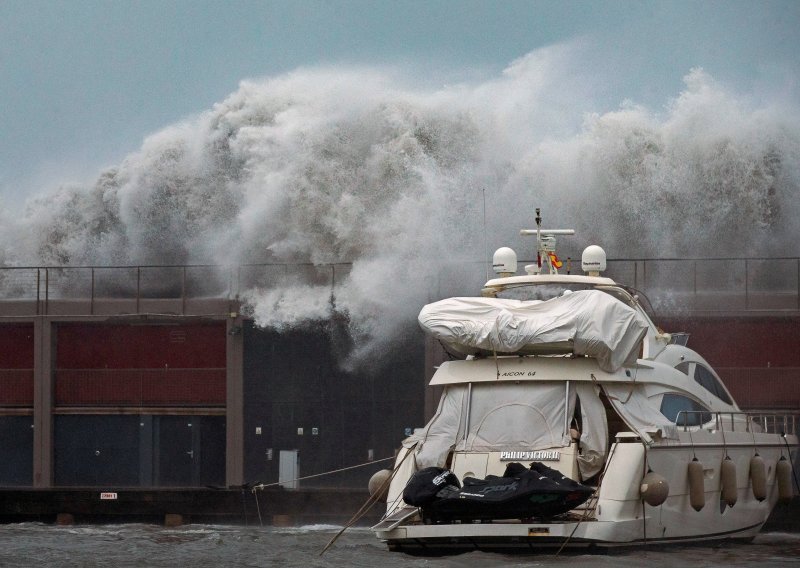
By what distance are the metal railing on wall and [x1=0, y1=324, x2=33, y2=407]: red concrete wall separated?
0.90 metres

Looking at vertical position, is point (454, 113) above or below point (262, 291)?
above

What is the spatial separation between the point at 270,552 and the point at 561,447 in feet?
16.6

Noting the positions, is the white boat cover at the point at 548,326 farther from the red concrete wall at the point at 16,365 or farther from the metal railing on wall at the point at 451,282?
the red concrete wall at the point at 16,365

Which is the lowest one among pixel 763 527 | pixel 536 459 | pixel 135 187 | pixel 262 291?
pixel 763 527

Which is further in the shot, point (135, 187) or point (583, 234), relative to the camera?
point (135, 187)

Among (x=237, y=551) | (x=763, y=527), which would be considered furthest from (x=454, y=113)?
(x=237, y=551)

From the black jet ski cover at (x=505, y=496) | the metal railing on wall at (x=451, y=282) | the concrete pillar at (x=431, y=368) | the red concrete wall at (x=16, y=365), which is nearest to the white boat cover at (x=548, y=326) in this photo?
the black jet ski cover at (x=505, y=496)

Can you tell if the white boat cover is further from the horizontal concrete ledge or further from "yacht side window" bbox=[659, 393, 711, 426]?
the horizontal concrete ledge

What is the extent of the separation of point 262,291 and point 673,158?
1199 cm

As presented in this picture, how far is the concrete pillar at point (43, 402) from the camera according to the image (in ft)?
114

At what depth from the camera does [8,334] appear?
3606 cm

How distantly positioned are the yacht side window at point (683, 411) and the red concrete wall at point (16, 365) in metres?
20.3

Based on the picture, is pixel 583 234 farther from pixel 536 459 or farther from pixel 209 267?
pixel 536 459

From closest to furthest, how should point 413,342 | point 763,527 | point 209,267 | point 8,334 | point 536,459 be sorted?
point 536,459 < point 763,527 < point 413,342 < point 8,334 < point 209,267
